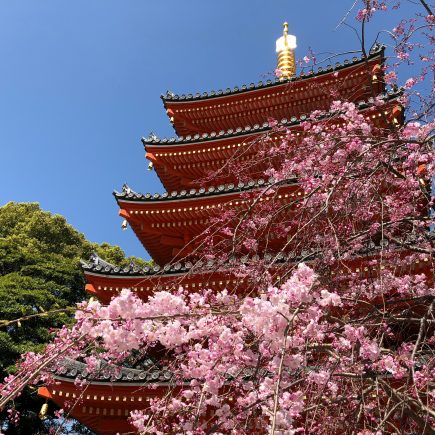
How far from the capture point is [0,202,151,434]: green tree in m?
14.9

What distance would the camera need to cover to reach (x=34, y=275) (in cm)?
1798

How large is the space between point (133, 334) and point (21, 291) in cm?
1479

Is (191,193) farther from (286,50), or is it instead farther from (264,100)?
(286,50)

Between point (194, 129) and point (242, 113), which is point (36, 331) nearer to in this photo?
point (194, 129)

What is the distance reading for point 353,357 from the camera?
2.93 metres

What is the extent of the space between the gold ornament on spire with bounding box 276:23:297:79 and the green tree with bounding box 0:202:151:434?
8917 millimetres

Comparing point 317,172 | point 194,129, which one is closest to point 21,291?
point 194,129

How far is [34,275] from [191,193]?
40.6 ft

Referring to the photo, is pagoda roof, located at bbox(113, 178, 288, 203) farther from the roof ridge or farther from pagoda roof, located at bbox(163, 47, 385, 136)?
pagoda roof, located at bbox(163, 47, 385, 136)

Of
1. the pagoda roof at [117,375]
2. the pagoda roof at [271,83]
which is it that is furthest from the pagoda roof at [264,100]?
the pagoda roof at [117,375]

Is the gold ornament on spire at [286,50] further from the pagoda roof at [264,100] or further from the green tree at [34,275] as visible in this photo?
the green tree at [34,275]

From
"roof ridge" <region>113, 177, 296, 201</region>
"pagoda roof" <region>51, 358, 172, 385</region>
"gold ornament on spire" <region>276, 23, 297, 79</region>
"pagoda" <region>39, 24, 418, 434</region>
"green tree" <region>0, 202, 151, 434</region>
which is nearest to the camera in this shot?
"pagoda roof" <region>51, 358, 172, 385</region>

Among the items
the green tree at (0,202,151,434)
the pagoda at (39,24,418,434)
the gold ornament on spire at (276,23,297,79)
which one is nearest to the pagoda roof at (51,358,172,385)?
the pagoda at (39,24,418,434)

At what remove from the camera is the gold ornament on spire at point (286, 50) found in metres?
12.4
